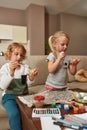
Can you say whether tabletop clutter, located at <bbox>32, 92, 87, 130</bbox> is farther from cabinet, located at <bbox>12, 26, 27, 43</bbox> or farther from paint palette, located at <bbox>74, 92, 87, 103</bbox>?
cabinet, located at <bbox>12, 26, 27, 43</bbox>

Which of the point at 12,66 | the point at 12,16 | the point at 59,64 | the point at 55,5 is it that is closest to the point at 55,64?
the point at 59,64

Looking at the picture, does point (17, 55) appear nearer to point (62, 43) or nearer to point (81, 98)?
point (62, 43)

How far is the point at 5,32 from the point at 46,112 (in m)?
3.41

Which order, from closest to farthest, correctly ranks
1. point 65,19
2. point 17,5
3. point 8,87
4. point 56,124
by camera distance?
point 56,124, point 8,87, point 17,5, point 65,19

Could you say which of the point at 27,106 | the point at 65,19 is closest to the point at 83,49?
the point at 65,19

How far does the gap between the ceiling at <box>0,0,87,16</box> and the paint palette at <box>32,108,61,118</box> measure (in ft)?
10.9

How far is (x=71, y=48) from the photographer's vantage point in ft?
15.2

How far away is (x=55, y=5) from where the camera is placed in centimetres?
394

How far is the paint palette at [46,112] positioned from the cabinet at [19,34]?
339 cm

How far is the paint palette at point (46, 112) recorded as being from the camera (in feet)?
Result: 2.21

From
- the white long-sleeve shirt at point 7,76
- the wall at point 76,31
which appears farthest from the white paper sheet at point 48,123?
the wall at point 76,31

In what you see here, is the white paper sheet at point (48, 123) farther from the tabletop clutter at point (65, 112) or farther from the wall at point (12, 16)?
the wall at point (12, 16)

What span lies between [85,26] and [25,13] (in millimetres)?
1874

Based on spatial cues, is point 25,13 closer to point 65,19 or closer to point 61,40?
point 65,19
